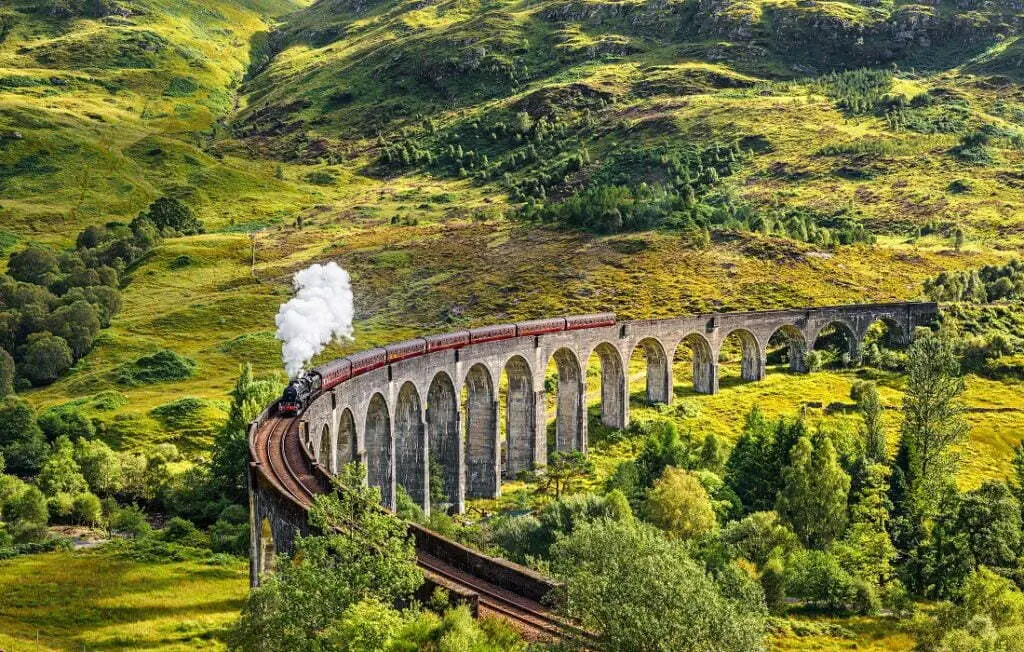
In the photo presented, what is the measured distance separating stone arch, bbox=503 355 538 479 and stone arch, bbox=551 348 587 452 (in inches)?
214

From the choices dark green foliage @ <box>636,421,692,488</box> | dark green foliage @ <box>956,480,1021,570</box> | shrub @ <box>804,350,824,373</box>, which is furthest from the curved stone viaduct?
dark green foliage @ <box>956,480,1021,570</box>

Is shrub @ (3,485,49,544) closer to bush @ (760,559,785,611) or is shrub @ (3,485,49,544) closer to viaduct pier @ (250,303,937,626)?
viaduct pier @ (250,303,937,626)

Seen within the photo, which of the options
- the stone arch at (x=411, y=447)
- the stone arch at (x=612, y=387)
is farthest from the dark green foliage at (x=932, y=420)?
the stone arch at (x=411, y=447)

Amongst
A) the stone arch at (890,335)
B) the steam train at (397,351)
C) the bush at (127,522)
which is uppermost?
the steam train at (397,351)

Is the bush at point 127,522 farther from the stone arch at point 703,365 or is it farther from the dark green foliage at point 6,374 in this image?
the stone arch at point 703,365

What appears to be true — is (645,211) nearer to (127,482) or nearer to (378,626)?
(127,482)

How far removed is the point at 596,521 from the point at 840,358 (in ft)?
263

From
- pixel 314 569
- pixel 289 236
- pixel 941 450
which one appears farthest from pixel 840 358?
pixel 289 236

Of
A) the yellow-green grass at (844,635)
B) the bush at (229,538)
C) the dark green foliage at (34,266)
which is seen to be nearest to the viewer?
the yellow-green grass at (844,635)

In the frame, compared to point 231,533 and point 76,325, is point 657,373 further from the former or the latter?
point 76,325

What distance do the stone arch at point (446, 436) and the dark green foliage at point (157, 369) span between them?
45.6m

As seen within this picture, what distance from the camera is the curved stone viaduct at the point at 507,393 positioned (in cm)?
5900

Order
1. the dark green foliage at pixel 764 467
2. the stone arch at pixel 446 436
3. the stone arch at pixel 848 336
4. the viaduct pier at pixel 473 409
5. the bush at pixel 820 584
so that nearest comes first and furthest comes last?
the viaduct pier at pixel 473 409
the bush at pixel 820 584
the dark green foliage at pixel 764 467
the stone arch at pixel 446 436
the stone arch at pixel 848 336

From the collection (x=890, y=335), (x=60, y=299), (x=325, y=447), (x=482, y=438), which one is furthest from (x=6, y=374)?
(x=890, y=335)
